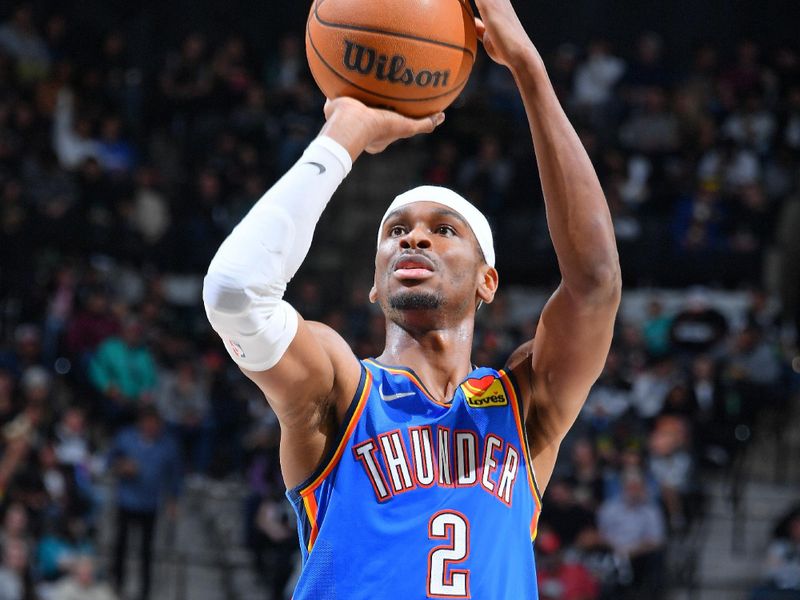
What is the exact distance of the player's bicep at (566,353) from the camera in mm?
3283

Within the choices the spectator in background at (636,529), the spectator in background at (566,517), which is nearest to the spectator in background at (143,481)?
the spectator in background at (566,517)

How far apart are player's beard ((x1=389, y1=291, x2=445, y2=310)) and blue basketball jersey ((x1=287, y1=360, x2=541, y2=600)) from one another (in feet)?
0.69

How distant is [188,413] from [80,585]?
222cm

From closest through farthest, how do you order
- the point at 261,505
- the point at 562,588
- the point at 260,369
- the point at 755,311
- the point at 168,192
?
the point at 260,369
the point at 562,588
the point at 261,505
the point at 755,311
the point at 168,192

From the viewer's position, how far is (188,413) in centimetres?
1105

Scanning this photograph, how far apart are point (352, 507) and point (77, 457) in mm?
7599

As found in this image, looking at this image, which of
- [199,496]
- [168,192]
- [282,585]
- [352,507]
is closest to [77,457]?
[199,496]

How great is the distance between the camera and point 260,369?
292cm

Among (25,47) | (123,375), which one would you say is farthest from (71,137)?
(123,375)

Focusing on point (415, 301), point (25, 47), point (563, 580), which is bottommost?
point (563, 580)

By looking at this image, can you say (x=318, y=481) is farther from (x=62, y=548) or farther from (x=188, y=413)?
(x=188, y=413)

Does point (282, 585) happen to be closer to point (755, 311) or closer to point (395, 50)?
point (755, 311)

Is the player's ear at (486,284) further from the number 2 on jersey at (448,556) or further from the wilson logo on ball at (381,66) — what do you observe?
the number 2 on jersey at (448,556)

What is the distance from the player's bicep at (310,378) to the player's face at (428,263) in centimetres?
28
